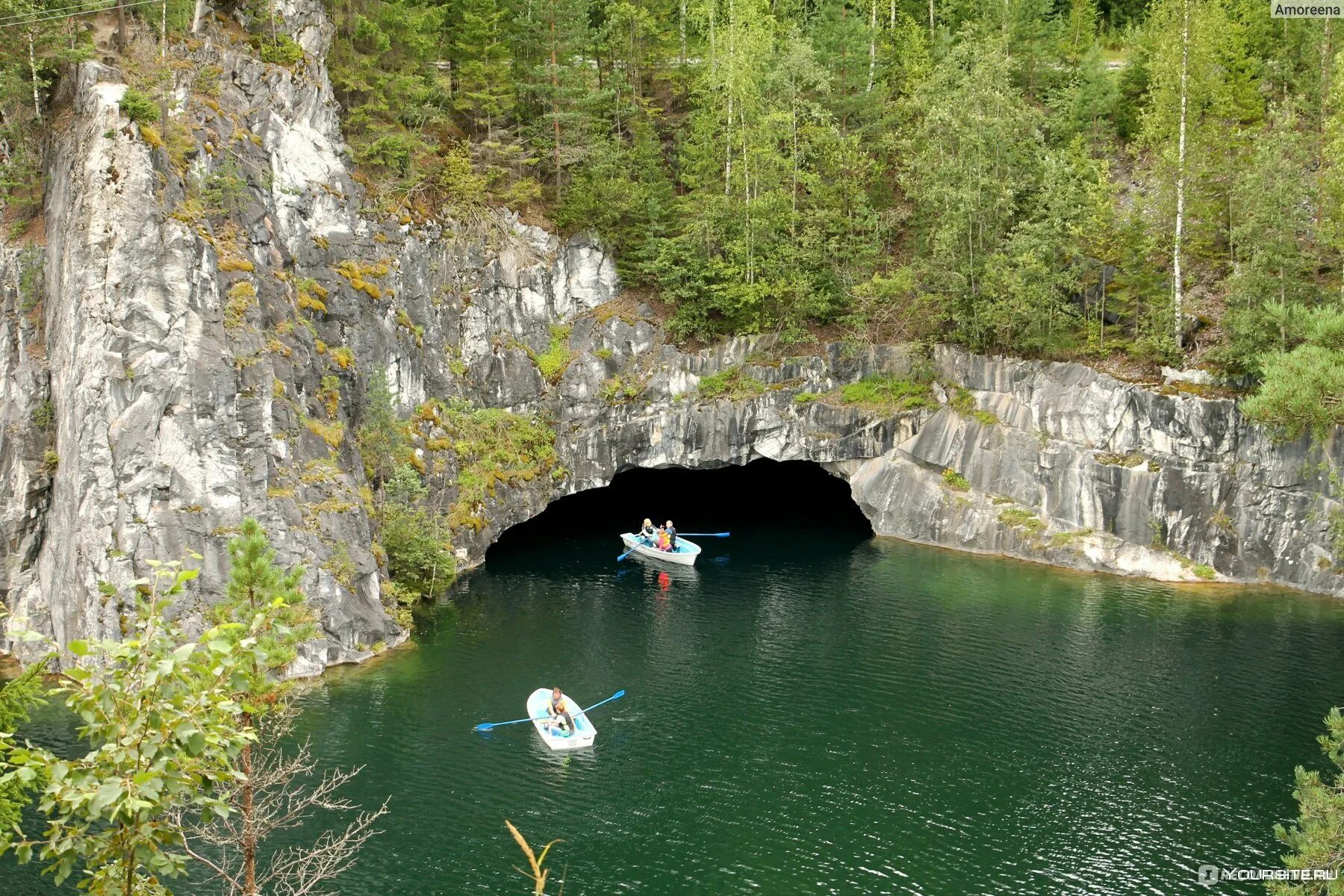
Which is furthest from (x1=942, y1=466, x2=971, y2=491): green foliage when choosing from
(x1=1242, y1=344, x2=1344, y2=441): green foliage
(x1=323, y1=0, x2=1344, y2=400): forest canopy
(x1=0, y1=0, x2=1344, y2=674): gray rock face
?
(x1=1242, y1=344, x2=1344, y2=441): green foliage

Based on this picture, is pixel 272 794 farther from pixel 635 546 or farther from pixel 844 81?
pixel 844 81

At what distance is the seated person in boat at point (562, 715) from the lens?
27.3 meters

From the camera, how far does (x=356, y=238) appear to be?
4259 centimetres

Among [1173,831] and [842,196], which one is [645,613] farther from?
[842,196]

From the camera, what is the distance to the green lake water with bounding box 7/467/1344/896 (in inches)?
860

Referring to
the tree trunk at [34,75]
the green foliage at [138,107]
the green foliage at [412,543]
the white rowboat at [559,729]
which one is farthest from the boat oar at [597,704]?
the tree trunk at [34,75]

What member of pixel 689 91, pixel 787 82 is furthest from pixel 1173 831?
pixel 689 91

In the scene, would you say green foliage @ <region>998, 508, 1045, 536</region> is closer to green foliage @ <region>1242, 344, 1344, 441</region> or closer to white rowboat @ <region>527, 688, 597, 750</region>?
green foliage @ <region>1242, 344, 1344, 441</region>

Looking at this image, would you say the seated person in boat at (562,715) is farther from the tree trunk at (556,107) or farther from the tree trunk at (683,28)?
the tree trunk at (683,28)

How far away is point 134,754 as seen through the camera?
22.8 ft

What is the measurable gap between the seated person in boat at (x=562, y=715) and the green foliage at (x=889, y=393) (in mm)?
24340

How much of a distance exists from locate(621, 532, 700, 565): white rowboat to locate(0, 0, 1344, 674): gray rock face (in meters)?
4.10

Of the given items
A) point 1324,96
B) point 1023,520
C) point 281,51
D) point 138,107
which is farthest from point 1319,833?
point 281,51

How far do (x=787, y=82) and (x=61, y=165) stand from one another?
31.0 m
